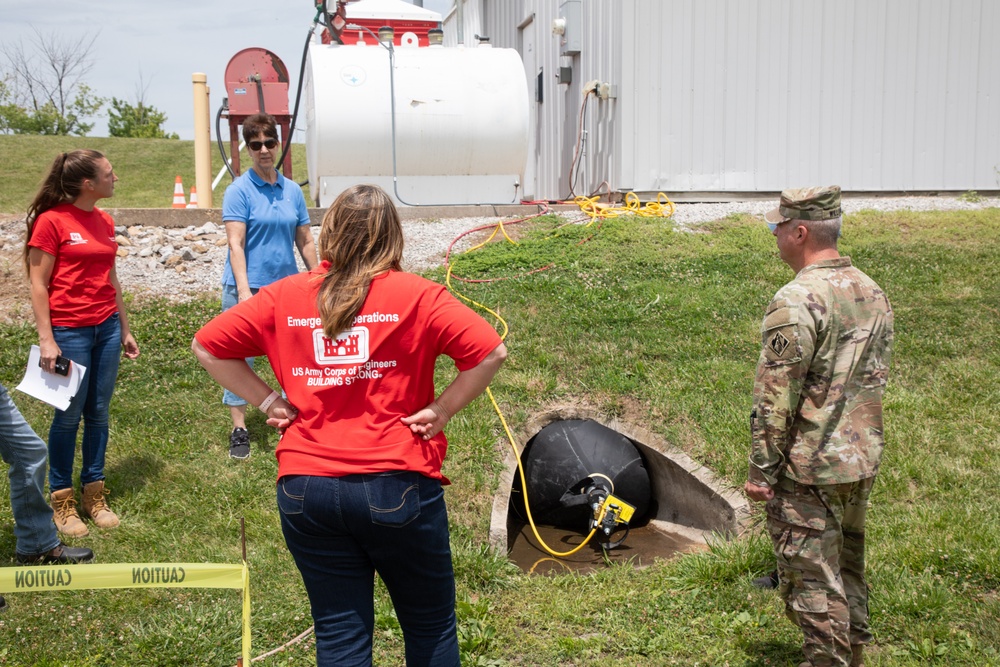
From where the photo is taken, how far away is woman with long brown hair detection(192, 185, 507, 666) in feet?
7.83

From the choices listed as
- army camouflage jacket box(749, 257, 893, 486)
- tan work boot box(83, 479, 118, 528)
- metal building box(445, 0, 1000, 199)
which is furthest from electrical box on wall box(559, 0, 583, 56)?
army camouflage jacket box(749, 257, 893, 486)

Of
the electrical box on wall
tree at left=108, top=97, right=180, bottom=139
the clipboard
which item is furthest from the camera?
tree at left=108, top=97, right=180, bottom=139

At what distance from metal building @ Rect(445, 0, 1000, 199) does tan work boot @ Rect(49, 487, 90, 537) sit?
8287mm

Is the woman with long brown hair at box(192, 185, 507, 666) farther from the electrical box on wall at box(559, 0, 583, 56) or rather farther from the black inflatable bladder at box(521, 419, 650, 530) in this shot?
the electrical box on wall at box(559, 0, 583, 56)

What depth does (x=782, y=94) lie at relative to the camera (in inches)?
458

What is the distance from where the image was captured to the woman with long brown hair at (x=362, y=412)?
2387mm

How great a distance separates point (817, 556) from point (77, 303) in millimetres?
3716

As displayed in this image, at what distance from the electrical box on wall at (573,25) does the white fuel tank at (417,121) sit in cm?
128

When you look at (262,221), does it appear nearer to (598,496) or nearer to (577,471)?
(577,471)

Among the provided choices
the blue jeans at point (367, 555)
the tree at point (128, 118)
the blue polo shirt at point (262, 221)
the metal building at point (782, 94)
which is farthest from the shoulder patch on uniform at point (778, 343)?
the tree at point (128, 118)

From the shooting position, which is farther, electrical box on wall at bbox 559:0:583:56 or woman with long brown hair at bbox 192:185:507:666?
electrical box on wall at bbox 559:0:583:56

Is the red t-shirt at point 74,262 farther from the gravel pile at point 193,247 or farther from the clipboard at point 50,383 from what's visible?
the gravel pile at point 193,247

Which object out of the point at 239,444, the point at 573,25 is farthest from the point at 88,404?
the point at 573,25

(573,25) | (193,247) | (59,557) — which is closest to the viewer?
(59,557)
